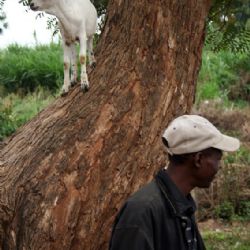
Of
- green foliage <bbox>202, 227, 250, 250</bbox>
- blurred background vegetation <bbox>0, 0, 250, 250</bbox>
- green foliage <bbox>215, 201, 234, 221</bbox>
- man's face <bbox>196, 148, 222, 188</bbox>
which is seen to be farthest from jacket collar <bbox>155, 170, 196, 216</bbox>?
green foliage <bbox>215, 201, 234, 221</bbox>

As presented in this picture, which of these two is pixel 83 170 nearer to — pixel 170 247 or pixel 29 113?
pixel 170 247

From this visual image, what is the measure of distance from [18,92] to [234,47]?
796 centimetres

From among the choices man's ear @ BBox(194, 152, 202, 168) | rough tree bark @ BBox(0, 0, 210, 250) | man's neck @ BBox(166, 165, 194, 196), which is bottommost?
rough tree bark @ BBox(0, 0, 210, 250)

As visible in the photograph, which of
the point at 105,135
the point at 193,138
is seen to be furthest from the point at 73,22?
the point at 193,138

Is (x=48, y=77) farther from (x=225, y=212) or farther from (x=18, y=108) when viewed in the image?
(x=225, y=212)

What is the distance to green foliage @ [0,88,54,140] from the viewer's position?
11.1 metres

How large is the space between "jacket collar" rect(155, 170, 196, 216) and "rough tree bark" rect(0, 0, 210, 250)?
5.76 feet

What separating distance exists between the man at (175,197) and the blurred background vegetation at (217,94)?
1.71m

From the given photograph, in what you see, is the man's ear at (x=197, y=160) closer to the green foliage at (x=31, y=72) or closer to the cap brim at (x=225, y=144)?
the cap brim at (x=225, y=144)

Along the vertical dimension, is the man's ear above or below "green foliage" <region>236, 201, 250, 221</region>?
above

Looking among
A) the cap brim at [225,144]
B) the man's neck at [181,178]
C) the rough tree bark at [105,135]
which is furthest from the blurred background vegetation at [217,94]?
the man's neck at [181,178]

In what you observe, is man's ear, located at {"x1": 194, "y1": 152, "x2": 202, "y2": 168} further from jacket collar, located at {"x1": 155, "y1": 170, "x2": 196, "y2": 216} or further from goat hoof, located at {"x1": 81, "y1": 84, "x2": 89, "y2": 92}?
goat hoof, located at {"x1": 81, "y1": 84, "x2": 89, "y2": 92}

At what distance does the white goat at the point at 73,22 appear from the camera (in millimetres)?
4730

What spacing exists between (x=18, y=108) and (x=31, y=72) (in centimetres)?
188
